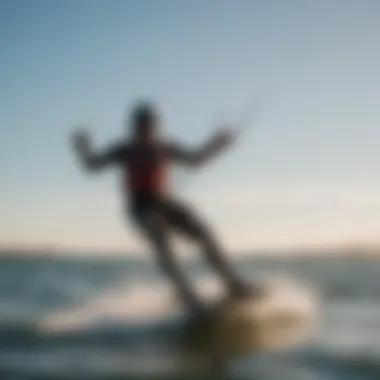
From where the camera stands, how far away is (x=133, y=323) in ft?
7.12

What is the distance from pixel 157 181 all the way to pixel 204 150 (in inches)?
5.8

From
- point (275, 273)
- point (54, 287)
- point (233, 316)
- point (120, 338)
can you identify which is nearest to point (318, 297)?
point (275, 273)

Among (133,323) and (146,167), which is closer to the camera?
(146,167)

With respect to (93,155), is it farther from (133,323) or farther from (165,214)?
(133,323)

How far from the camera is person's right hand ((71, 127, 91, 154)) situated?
82.4 inches

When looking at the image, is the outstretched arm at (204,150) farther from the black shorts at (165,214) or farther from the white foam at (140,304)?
the white foam at (140,304)

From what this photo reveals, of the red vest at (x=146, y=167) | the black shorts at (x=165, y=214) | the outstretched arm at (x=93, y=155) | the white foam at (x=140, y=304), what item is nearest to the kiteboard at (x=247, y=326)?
the white foam at (x=140, y=304)

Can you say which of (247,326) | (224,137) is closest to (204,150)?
(224,137)

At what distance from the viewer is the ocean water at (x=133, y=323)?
199 centimetres

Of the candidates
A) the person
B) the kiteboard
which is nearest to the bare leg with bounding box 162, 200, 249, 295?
the person

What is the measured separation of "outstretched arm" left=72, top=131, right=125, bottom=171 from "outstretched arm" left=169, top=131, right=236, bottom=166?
144mm

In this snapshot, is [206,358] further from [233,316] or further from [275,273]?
[275,273]

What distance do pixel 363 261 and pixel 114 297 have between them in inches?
29.1

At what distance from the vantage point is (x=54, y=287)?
7.70 ft
